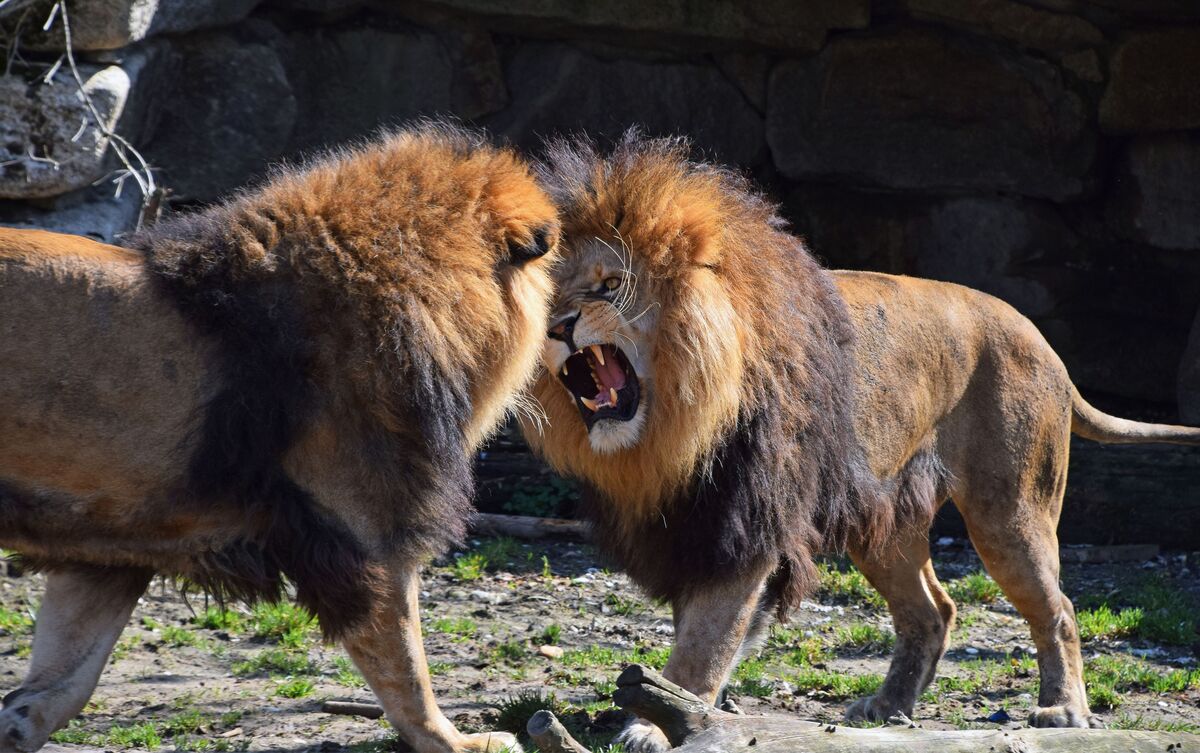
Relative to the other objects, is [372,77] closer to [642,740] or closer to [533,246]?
[533,246]

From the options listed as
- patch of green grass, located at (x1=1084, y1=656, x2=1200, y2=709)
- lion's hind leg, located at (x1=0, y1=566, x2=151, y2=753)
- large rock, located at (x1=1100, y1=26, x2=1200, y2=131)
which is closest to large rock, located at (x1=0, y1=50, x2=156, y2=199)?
lion's hind leg, located at (x1=0, y1=566, x2=151, y2=753)

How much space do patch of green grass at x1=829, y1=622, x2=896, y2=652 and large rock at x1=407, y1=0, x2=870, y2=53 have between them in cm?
320

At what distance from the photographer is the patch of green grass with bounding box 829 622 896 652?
515 centimetres

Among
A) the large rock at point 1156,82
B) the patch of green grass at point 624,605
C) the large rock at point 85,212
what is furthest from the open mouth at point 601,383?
the large rock at point 1156,82

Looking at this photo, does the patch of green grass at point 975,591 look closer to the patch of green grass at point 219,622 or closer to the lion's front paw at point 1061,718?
the lion's front paw at point 1061,718

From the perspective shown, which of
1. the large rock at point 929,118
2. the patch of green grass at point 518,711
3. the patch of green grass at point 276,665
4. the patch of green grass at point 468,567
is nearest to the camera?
the patch of green grass at point 518,711

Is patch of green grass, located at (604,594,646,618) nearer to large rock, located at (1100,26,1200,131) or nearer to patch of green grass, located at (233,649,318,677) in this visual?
patch of green grass, located at (233,649,318,677)

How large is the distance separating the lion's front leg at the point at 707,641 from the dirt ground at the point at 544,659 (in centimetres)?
42

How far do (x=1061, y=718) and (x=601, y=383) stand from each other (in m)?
1.80

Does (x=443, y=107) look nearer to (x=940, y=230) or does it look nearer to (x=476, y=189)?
(x=940, y=230)

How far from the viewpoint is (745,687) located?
4.48 m

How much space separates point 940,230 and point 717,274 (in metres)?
4.18

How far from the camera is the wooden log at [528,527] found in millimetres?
6352

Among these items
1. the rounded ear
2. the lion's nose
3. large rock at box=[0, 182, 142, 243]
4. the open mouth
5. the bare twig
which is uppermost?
the bare twig
